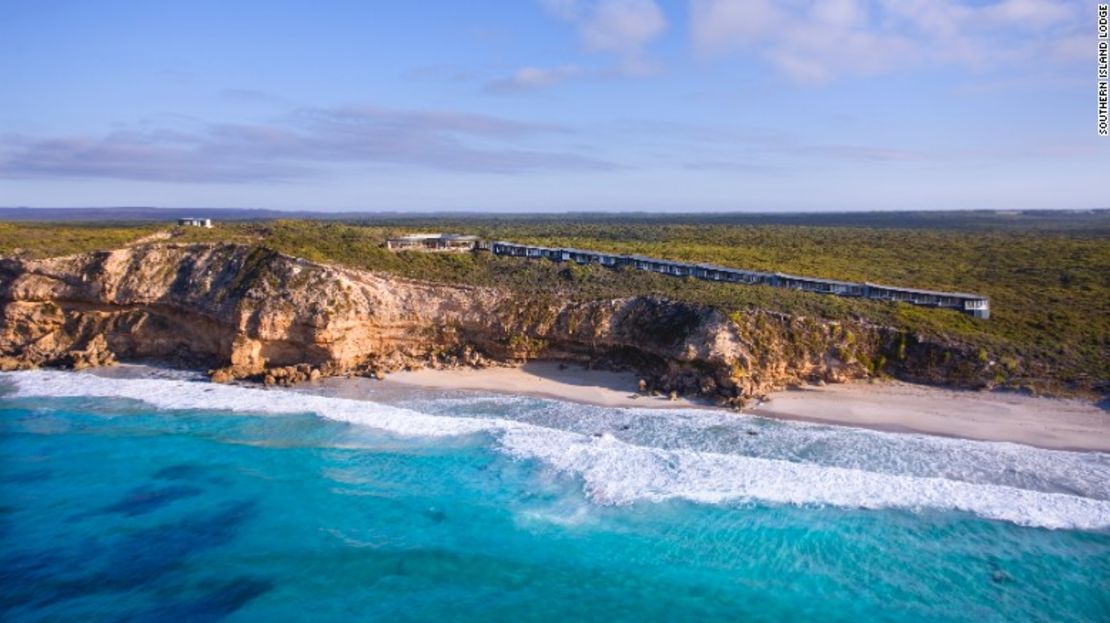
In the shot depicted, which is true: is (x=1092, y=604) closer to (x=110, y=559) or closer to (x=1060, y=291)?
(x=110, y=559)

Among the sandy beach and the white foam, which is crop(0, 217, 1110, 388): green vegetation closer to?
the sandy beach

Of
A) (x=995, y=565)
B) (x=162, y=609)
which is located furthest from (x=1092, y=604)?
(x=162, y=609)

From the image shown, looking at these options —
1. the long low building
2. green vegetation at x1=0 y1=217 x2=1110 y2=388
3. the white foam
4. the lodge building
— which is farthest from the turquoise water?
the lodge building

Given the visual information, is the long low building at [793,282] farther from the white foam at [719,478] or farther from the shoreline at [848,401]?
the white foam at [719,478]

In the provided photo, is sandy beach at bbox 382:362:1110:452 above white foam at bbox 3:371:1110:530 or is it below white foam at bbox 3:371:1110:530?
above

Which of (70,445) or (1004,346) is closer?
(70,445)

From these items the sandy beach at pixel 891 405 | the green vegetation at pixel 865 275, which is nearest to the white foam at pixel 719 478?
the sandy beach at pixel 891 405
